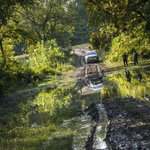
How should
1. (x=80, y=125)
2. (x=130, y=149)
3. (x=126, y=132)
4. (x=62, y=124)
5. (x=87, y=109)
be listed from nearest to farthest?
(x=130, y=149) → (x=126, y=132) → (x=80, y=125) → (x=62, y=124) → (x=87, y=109)

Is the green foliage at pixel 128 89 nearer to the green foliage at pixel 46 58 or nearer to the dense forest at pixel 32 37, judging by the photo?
the dense forest at pixel 32 37

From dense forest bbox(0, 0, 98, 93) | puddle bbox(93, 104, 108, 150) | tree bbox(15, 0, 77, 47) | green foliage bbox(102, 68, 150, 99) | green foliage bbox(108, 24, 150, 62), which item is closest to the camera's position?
puddle bbox(93, 104, 108, 150)

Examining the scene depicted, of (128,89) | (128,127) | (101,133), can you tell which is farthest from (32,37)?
(128,127)

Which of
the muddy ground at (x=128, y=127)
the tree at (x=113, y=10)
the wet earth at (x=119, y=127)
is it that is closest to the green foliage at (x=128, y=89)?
the wet earth at (x=119, y=127)

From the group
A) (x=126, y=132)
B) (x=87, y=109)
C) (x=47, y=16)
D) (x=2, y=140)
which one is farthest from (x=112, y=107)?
(x=47, y=16)

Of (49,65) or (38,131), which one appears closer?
(38,131)

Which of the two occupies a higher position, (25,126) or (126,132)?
(126,132)

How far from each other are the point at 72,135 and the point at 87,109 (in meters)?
2.61

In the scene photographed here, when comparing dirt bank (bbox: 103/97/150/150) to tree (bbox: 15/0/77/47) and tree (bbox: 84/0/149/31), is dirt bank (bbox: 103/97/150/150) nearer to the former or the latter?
tree (bbox: 84/0/149/31)

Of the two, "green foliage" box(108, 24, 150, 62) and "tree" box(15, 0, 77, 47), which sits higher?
"tree" box(15, 0, 77, 47)

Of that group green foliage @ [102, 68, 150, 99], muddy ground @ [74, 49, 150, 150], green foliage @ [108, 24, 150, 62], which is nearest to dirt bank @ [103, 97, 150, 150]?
muddy ground @ [74, 49, 150, 150]

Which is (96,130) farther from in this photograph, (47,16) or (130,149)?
(47,16)

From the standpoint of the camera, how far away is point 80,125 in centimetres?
687

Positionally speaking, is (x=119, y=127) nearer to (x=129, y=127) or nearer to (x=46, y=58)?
(x=129, y=127)
